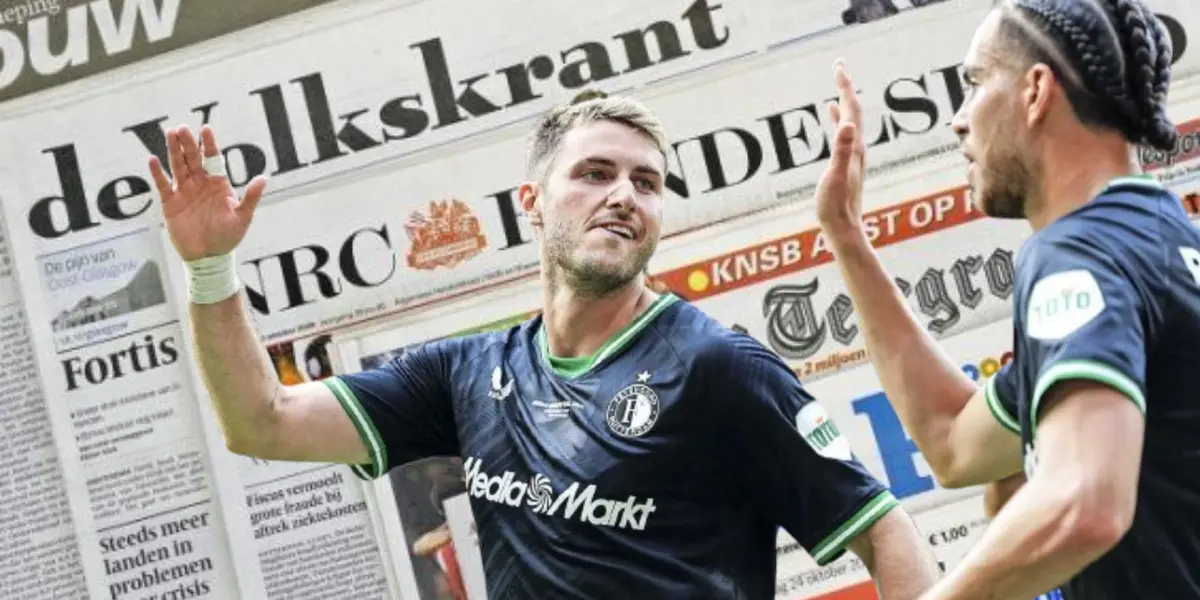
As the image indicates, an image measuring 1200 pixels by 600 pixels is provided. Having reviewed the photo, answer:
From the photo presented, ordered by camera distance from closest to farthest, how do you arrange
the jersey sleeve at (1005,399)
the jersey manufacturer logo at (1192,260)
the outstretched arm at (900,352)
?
the jersey manufacturer logo at (1192,260), the jersey sleeve at (1005,399), the outstretched arm at (900,352)

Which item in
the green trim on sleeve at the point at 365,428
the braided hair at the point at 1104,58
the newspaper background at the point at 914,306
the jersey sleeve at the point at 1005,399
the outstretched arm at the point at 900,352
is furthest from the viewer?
the newspaper background at the point at 914,306

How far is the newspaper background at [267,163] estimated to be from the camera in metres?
2.63

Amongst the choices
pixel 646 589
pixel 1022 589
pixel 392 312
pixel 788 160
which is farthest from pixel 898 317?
pixel 392 312

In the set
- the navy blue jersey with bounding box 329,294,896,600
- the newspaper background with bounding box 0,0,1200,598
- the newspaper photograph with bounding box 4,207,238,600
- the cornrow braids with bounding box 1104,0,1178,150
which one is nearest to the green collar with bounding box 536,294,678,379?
the navy blue jersey with bounding box 329,294,896,600

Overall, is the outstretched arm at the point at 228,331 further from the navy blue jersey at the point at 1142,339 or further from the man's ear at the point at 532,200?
the navy blue jersey at the point at 1142,339

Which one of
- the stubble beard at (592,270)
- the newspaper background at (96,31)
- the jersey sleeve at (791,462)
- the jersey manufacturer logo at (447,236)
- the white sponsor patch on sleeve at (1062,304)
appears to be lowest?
the jersey sleeve at (791,462)

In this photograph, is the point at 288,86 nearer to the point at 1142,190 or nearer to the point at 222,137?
the point at 222,137

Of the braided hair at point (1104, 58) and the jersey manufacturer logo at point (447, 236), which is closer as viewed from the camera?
the braided hair at point (1104, 58)

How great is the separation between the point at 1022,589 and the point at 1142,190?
341mm

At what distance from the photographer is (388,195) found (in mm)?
2721

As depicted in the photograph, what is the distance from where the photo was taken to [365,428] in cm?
188

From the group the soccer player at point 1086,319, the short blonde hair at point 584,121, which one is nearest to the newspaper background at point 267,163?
the short blonde hair at point 584,121

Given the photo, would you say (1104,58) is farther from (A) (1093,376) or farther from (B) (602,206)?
(B) (602,206)

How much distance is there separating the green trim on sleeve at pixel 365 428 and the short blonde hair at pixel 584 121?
0.34m
